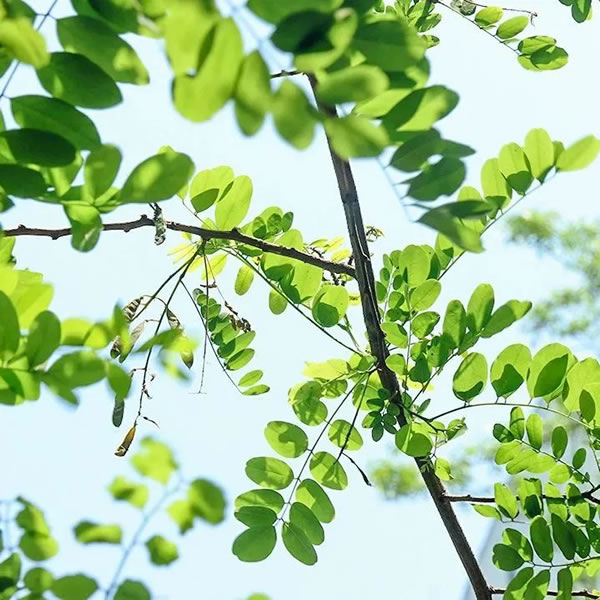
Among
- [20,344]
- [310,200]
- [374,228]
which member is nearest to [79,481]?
[310,200]

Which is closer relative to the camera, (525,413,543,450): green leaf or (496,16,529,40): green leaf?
(525,413,543,450): green leaf

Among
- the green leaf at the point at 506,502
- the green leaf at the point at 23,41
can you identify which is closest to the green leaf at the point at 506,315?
the green leaf at the point at 506,502

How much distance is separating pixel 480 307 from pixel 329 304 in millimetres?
97

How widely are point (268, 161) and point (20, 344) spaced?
224cm

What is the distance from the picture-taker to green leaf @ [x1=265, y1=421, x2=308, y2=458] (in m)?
0.54

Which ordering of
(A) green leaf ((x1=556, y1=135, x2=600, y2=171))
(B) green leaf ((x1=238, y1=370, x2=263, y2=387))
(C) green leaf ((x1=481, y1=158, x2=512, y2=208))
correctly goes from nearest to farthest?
(A) green leaf ((x1=556, y1=135, x2=600, y2=171)), (C) green leaf ((x1=481, y1=158, x2=512, y2=208)), (B) green leaf ((x1=238, y1=370, x2=263, y2=387))

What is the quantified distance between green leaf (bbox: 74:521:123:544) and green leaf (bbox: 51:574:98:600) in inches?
0.5

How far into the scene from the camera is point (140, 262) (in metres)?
2.56

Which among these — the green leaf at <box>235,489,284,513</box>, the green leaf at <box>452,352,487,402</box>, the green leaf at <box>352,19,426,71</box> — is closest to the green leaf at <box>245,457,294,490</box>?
the green leaf at <box>235,489,284,513</box>

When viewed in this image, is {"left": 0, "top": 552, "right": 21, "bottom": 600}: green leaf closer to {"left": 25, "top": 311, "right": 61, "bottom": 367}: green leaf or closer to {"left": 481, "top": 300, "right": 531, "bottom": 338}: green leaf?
{"left": 25, "top": 311, "right": 61, "bottom": 367}: green leaf

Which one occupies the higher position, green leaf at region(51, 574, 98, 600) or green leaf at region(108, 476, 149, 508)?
green leaf at region(108, 476, 149, 508)

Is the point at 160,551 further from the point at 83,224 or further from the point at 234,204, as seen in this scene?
the point at 234,204

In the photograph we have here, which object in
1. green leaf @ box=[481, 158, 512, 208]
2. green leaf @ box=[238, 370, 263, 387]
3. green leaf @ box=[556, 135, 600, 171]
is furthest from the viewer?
green leaf @ box=[238, 370, 263, 387]

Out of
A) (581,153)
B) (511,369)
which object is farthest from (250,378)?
(581,153)
